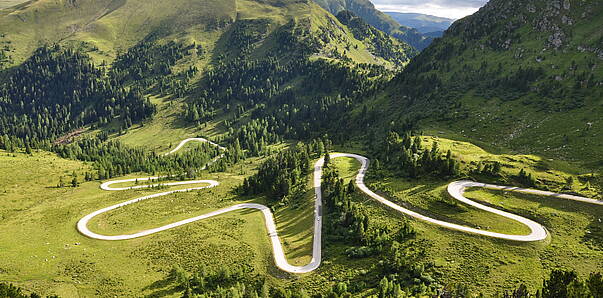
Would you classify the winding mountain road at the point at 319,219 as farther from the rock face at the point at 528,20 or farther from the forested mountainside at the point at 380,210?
the rock face at the point at 528,20

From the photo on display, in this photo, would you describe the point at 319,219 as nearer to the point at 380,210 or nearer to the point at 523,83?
the point at 380,210

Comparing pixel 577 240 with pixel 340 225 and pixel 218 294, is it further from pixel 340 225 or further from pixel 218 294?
pixel 218 294

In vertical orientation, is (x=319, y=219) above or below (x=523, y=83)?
below

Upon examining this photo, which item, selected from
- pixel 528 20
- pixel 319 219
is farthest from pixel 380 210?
pixel 528 20

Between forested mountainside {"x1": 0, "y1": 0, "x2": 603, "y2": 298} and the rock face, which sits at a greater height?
the rock face

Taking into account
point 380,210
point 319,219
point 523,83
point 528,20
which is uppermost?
point 528,20

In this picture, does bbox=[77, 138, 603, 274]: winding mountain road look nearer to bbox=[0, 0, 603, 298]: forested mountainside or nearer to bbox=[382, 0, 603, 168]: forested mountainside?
bbox=[0, 0, 603, 298]: forested mountainside

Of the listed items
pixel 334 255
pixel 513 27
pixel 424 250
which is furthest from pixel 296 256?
pixel 513 27

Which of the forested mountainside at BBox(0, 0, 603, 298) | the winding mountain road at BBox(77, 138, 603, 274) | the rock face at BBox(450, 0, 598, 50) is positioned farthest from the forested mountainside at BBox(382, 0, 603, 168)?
the winding mountain road at BBox(77, 138, 603, 274)

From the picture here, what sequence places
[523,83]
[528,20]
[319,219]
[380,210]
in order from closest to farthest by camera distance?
1. [380,210]
2. [319,219]
3. [523,83]
4. [528,20]
